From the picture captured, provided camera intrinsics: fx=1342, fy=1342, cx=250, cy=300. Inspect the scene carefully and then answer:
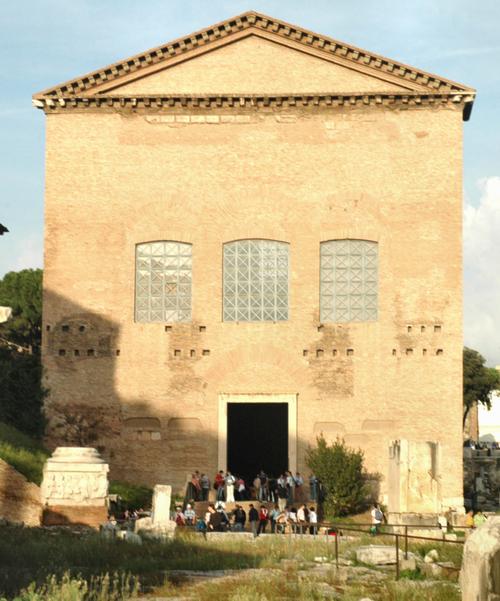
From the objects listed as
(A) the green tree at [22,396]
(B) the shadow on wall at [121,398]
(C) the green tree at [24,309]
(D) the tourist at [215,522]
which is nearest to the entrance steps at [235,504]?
(B) the shadow on wall at [121,398]

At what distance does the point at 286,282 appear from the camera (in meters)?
29.3

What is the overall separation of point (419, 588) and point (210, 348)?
15.0 metres

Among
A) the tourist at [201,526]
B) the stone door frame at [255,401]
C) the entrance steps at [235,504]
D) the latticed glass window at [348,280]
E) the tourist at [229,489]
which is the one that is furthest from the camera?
the latticed glass window at [348,280]

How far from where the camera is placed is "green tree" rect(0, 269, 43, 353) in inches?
1785

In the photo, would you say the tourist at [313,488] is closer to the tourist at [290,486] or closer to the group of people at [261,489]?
the group of people at [261,489]

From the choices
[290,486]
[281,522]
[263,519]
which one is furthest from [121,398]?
[281,522]

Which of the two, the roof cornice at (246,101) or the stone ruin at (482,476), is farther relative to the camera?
the stone ruin at (482,476)

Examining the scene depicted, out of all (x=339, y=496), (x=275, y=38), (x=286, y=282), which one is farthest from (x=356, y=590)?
(x=275, y=38)

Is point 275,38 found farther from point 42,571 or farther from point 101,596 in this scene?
point 101,596

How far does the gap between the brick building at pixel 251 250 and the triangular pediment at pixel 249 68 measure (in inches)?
1.5

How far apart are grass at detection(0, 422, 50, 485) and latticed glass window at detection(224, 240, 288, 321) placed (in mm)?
5054

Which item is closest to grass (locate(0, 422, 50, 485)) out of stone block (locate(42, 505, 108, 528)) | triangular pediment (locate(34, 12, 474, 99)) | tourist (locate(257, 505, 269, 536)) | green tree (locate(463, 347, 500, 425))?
stone block (locate(42, 505, 108, 528))

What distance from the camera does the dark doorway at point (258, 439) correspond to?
3438 centimetres

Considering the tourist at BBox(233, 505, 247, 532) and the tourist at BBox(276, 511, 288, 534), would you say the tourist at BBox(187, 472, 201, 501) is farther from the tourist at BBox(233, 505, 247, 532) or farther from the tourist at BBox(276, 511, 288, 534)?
the tourist at BBox(276, 511, 288, 534)
